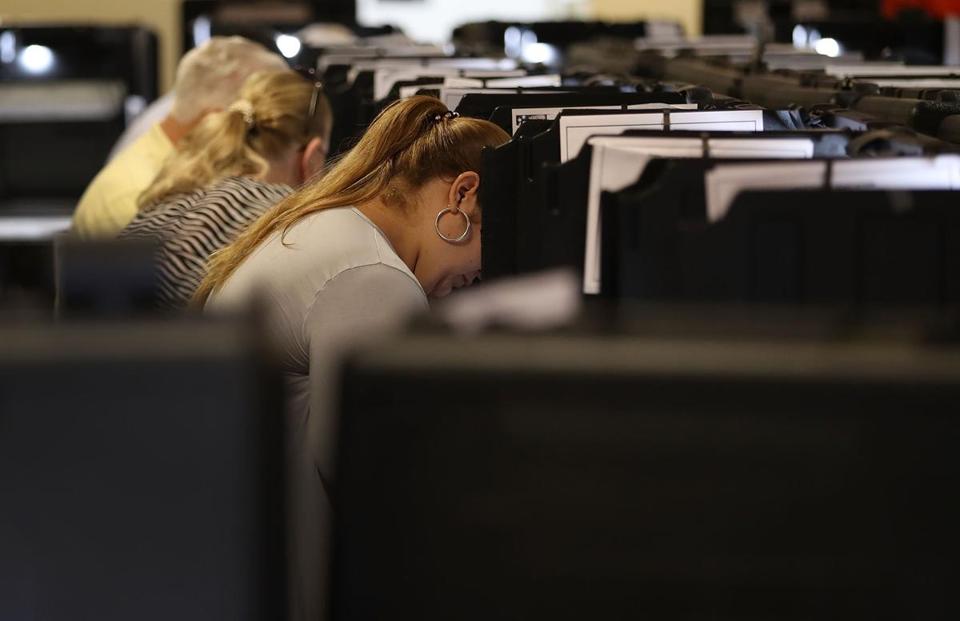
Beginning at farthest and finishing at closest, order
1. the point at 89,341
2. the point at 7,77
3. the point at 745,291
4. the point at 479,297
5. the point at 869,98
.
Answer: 1. the point at 7,77
2. the point at 869,98
3. the point at 745,291
4. the point at 479,297
5. the point at 89,341

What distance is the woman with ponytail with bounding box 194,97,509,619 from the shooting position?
194 cm

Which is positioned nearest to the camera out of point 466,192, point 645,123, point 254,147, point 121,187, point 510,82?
point 645,123

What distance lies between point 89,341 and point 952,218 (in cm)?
84

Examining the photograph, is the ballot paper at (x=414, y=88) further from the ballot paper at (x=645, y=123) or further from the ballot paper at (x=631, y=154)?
the ballot paper at (x=631, y=154)

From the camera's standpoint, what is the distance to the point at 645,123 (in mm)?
1970

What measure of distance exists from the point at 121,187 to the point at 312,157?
2.86 feet

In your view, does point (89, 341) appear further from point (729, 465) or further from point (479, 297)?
point (729, 465)

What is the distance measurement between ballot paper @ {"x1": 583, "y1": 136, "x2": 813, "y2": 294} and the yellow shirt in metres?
2.40

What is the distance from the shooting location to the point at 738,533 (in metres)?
0.73

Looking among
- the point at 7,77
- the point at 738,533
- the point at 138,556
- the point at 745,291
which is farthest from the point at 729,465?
the point at 7,77

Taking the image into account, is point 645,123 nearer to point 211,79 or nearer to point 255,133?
point 255,133

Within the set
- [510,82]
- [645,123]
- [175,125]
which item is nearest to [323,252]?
[645,123]

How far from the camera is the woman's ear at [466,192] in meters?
2.17

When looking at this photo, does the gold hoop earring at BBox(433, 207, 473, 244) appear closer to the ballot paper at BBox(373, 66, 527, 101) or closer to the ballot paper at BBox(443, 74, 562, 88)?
the ballot paper at BBox(443, 74, 562, 88)
